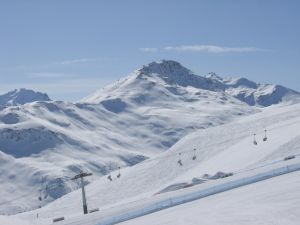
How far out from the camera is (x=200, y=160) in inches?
4579

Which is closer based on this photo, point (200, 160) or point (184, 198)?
point (184, 198)

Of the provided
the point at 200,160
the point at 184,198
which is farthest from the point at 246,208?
the point at 200,160

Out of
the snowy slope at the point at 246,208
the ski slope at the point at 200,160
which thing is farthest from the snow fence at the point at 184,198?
the ski slope at the point at 200,160

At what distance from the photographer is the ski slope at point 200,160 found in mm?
93688

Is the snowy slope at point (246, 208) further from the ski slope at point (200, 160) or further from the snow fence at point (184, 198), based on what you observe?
the ski slope at point (200, 160)

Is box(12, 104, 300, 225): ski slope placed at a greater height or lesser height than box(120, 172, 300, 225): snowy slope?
greater

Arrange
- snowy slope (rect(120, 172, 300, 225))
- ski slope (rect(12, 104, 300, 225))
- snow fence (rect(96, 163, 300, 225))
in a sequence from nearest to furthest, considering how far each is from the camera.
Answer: snowy slope (rect(120, 172, 300, 225)) < snow fence (rect(96, 163, 300, 225)) < ski slope (rect(12, 104, 300, 225))

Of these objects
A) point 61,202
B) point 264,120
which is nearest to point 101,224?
point 61,202

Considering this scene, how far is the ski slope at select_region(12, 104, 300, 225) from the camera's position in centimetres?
9369

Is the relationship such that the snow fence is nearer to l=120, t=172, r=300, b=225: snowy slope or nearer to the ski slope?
l=120, t=172, r=300, b=225: snowy slope

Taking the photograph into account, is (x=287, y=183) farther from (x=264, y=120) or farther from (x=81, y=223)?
(x=264, y=120)

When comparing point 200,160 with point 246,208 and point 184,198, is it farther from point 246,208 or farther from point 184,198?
point 246,208

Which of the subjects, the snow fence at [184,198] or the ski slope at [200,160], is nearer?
the snow fence at [184,198]

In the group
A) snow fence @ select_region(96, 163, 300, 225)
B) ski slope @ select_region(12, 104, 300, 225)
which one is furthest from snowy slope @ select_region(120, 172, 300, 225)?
ski slope @ select_region(12, 104, 300, 225)
